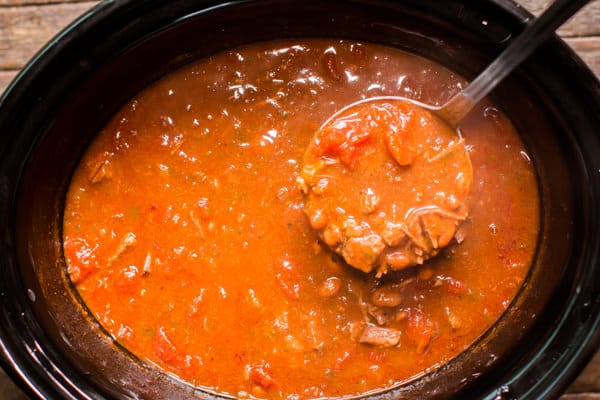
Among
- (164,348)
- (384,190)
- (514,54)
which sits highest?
(514,54)

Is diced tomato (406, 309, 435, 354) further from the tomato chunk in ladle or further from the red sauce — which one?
the tomato chunk in ladle

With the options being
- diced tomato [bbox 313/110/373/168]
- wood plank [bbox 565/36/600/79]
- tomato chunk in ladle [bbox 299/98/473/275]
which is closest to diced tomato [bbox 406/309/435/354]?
tomato chunk in ladle [bbox 299/98/473/275]

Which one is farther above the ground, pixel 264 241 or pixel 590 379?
pixel 264 241

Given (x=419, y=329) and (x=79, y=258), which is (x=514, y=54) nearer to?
(x=419, y=329)

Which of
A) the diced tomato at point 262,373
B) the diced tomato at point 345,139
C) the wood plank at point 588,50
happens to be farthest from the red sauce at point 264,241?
the wood plank at point 588,50

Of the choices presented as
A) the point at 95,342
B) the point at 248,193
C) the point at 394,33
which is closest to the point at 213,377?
the point at 95,342

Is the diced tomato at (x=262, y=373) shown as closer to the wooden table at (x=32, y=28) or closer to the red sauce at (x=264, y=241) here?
the red sauce at (x=264, y=241)

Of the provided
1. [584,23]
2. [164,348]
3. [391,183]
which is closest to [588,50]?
[584,23]

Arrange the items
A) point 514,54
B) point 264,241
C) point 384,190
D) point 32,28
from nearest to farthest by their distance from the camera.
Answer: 1. point 514,54
2. point 384,190
3. point 264,241
4. point 32,28
